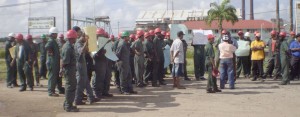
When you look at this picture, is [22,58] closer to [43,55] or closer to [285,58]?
[43,55]

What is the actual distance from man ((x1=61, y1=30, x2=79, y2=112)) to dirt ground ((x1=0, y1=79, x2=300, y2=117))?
27 centimetres

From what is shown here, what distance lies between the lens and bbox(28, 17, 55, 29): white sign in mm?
29266

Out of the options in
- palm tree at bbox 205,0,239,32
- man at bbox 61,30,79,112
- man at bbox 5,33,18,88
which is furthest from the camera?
palm tree at bbox 205,0,239,32

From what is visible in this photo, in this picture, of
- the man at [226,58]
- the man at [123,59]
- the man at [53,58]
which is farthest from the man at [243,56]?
the man at [53,58]

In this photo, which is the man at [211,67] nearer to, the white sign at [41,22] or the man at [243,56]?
the man at [243,56]

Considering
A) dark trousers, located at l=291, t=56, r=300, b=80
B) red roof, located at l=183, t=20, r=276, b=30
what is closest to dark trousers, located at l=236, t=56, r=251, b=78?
dark trousers, located at l=291, t=56, r=300, b=80

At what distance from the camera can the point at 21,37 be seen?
13016 mm

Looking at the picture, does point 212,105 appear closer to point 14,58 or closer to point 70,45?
point 70,45

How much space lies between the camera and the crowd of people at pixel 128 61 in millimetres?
9680

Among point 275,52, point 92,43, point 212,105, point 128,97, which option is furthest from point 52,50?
point 275,52

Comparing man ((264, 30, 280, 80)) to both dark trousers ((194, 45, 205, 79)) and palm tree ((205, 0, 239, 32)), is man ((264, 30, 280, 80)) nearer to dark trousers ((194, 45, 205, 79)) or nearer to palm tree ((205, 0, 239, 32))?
dark trousers ((194, 45, 205, 79))

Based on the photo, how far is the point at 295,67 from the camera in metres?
14.9

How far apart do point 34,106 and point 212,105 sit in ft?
14.5

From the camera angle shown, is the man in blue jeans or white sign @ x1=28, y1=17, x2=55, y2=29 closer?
the man in blue jeans
